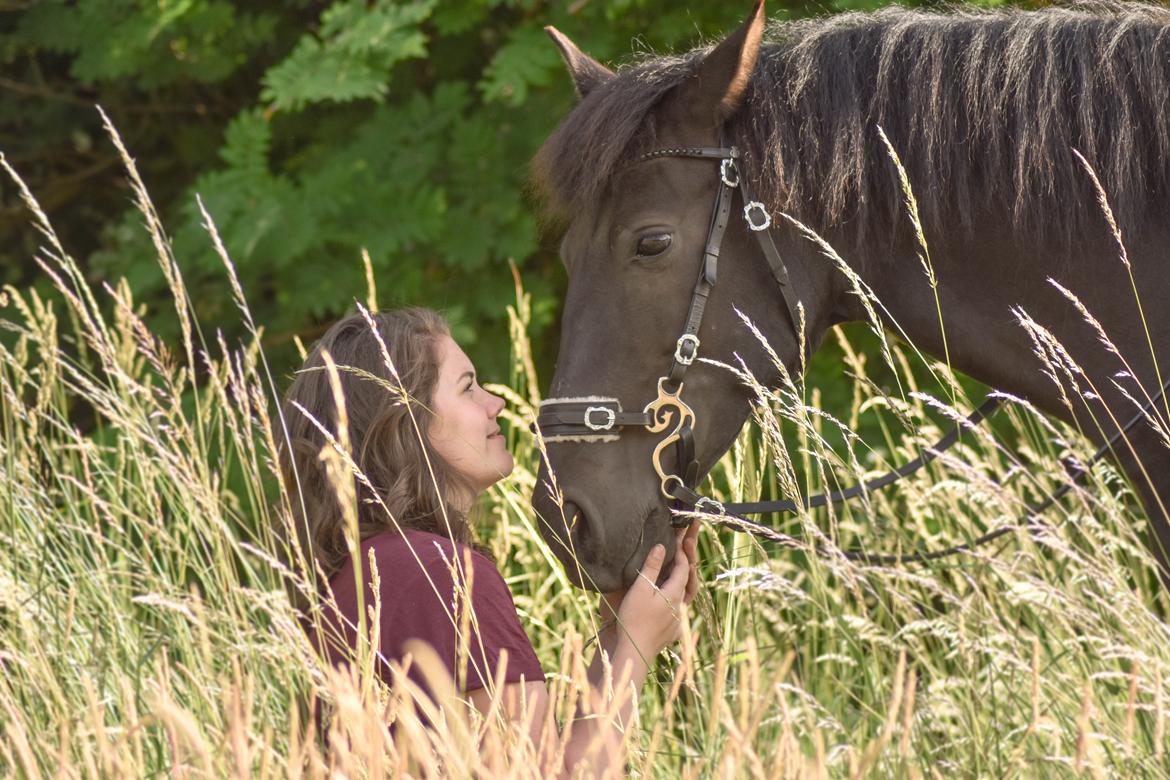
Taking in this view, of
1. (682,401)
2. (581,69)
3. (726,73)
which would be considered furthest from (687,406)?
(581,69)

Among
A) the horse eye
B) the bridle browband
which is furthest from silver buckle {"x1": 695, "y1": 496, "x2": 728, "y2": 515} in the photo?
the horse eye

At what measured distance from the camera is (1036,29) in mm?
2357

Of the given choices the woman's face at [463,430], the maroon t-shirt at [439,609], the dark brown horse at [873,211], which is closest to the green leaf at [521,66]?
the dark brown horse at [873,211]

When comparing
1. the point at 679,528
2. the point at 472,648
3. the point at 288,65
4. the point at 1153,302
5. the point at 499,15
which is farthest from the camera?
the point at 499,15

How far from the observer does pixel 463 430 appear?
2.30 metres

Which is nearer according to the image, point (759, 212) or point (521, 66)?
point (759, 212)

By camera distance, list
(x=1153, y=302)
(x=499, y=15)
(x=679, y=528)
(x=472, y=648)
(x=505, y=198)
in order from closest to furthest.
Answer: (x=472, y=648)
(x=1153, y=302)
(x=679, y=528)
(x=505, y=198)
(x=499, y=15)

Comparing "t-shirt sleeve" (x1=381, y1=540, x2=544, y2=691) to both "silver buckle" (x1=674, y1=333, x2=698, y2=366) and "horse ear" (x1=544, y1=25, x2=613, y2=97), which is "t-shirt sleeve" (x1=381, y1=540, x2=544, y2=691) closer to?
"silver buckle" (x1=674, y1=333, x2=698, y2=366)

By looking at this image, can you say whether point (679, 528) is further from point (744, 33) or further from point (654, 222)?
→ point (744, 33)

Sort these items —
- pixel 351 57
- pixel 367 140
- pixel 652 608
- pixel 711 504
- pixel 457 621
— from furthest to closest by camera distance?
pixel 367 140, pixel 351 57, pixel 711 504, pixel 652 608, pixel 457 621

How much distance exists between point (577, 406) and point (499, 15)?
11.1 feet

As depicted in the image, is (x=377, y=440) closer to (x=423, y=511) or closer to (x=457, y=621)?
(x=423, y=511)

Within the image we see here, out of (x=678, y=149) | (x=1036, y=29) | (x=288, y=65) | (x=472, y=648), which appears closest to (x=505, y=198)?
(x=288, y=65)

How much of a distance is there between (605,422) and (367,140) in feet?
9.09
